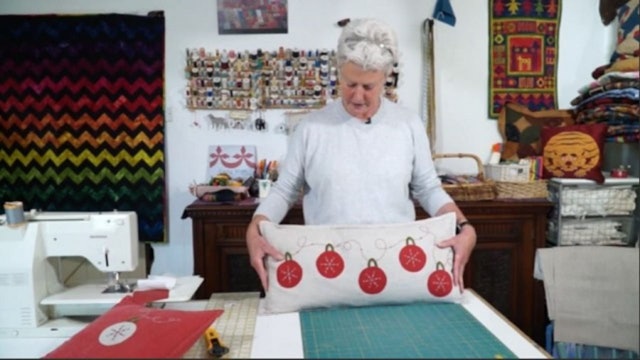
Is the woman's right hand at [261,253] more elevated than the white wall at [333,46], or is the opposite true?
the white wall at [333,46]

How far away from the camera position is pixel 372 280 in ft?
3.64

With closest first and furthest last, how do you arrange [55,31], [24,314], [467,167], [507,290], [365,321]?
[365,321], [24,314], [507,290], [55,31], [467,167]

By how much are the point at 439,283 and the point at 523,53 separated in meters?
2.04

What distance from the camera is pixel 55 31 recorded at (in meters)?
2.59

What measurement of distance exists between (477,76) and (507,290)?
4.07 feet

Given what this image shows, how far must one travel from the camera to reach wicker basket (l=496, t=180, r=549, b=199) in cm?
230

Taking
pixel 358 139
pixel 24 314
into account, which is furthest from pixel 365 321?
pixel 24 314

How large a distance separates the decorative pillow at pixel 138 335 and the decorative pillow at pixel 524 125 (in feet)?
7.08

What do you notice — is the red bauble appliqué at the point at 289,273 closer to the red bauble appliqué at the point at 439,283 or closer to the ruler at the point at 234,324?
the ruler at the point at 234,324

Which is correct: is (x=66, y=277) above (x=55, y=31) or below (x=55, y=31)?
below

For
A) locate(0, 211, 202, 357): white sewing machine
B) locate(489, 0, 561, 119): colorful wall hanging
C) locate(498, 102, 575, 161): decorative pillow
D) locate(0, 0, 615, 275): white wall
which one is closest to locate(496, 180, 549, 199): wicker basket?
locate(498, 102, 575, 161): decorative pillow

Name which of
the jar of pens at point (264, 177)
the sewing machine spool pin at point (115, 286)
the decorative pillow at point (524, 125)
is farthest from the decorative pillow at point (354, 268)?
the decorative pillow at point (524, 125)

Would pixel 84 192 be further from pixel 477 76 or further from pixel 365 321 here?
pixel 477 76

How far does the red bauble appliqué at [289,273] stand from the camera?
112 cm
